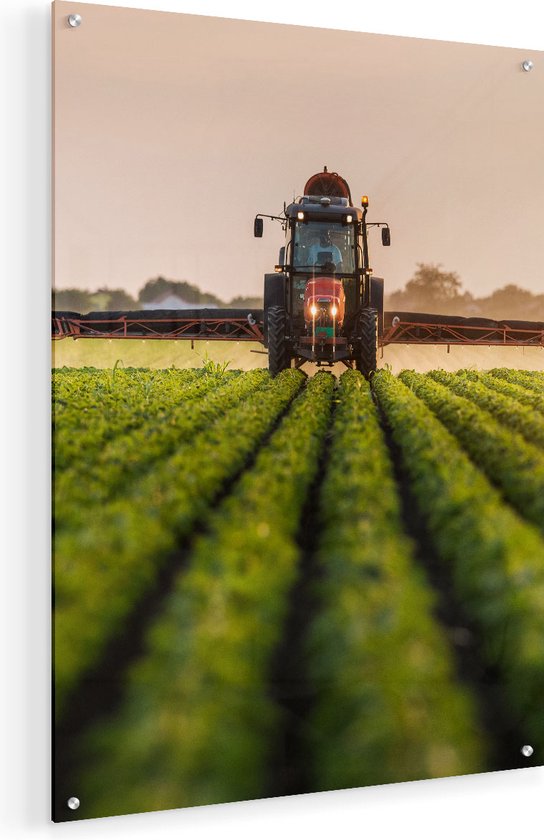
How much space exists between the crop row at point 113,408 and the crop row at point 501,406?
1.23 meters

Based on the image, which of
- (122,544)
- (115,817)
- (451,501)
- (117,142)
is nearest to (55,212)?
(117,142)

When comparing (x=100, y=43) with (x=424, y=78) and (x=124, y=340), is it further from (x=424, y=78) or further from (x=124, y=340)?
(x=424, y=78)

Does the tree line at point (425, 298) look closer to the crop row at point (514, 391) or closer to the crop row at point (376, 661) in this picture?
the crop row at point (514, 391)

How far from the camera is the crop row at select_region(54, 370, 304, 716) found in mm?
2932

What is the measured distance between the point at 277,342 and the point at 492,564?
1380 mm

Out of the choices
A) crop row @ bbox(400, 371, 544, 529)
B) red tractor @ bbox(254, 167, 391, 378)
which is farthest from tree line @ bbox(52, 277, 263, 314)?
crop row @ bbox(400, 371, 544, 529)

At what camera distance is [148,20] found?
3348mm

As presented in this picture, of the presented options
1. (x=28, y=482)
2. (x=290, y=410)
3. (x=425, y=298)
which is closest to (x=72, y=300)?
(x=28, y=482)

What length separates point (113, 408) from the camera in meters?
3.58

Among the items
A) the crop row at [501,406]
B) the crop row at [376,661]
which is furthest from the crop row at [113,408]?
the crop row at [501,406]

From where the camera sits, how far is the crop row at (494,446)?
147 inches

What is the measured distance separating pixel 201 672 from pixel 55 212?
1.80 metres

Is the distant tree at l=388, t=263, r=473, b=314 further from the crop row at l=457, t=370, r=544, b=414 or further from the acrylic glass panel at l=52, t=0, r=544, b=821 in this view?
the crop row at l=457, t=370, r=544, b=414

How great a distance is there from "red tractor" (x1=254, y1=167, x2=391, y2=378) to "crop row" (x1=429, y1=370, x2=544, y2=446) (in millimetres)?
489
